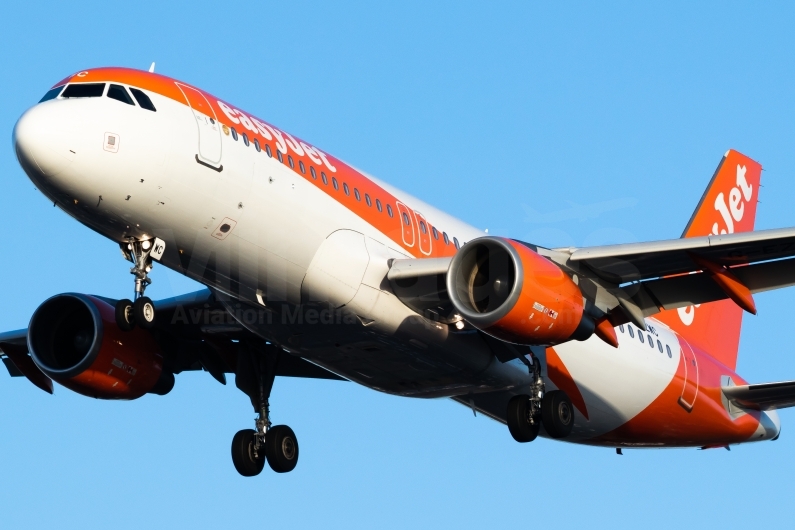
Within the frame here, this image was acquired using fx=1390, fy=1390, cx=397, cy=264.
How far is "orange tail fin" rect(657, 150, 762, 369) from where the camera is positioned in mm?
38281

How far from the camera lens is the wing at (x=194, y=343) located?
31.7 m

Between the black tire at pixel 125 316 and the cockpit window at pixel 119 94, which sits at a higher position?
the cockpit window at pixel 119 94

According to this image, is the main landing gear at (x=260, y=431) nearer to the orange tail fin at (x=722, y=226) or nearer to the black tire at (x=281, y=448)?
the black tire at (x=281, y=448)

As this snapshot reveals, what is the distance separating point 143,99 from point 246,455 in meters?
10.3

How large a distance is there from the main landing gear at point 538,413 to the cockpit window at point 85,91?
36.0 ft

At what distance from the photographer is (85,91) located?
25.2m

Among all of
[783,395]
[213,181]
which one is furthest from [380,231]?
[783,395]

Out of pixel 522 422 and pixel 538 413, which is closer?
pixel 538 413

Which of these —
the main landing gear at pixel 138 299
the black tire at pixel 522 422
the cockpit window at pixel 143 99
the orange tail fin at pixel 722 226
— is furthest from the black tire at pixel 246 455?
the orange tail fin at pixel 722 226

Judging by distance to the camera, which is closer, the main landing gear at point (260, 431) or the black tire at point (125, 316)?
the black tire at point (125, 316)

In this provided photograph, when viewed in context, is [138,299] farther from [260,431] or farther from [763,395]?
[763,395]

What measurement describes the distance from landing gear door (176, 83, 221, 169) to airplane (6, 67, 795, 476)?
42 mm

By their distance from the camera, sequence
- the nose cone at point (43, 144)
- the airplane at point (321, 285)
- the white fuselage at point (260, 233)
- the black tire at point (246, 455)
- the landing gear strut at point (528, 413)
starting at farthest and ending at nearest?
the black tire at point (246, 455) < the landing gear strut at point (528, 413) < the airplane at point (321, 285) < the white fuselage at point (260, 233) < the nose cone at point (43, 144)

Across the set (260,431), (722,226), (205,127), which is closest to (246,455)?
(260,431)
